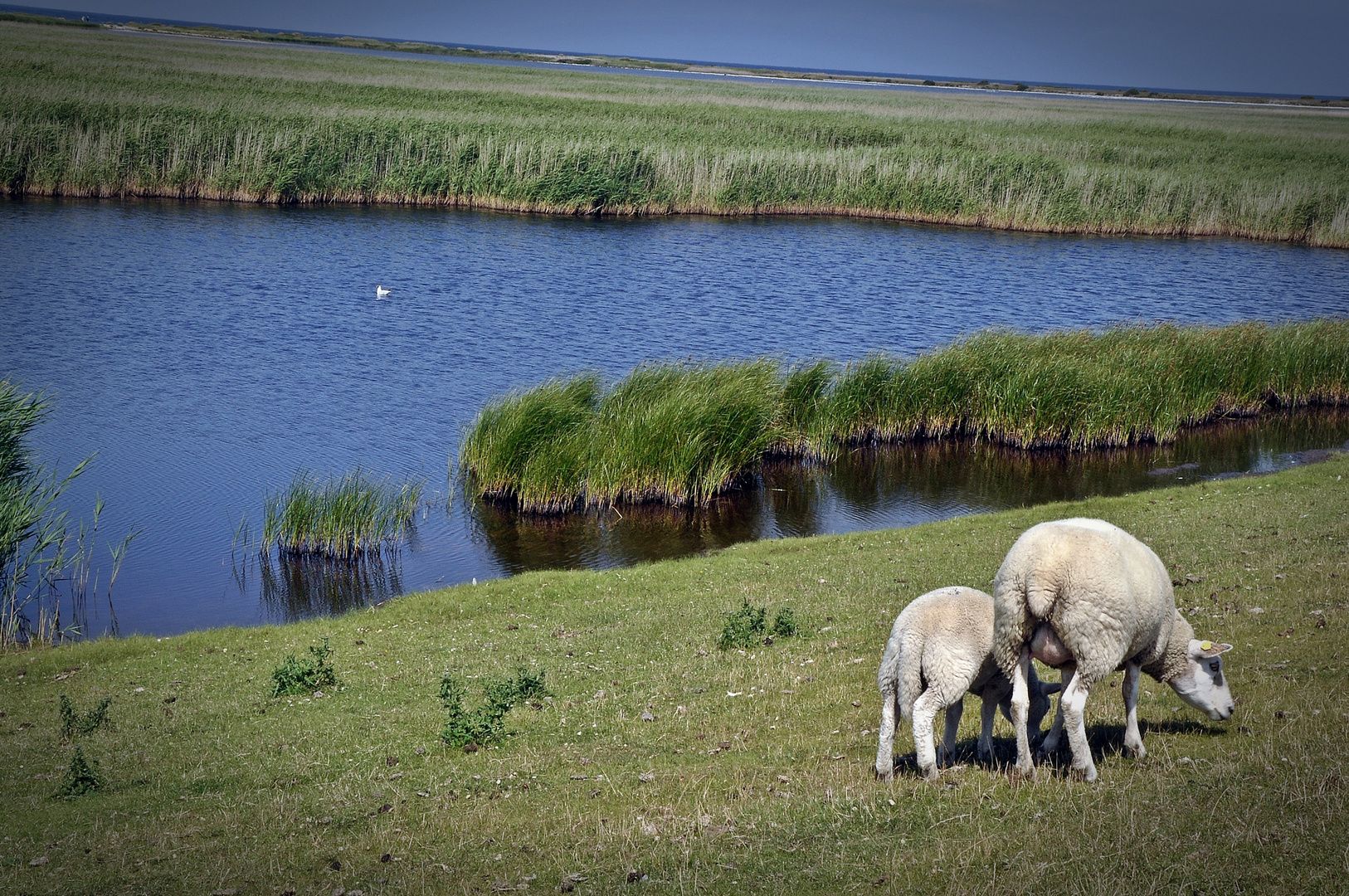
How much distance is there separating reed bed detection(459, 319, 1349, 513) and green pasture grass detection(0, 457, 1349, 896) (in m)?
8.62

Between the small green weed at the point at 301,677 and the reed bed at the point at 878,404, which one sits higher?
the reed bed at the point at 878,404

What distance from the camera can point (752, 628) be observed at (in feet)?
51.8

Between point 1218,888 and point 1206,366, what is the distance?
31.8 m

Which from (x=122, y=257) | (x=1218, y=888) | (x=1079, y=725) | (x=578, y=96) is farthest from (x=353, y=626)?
(x=578, y=96)

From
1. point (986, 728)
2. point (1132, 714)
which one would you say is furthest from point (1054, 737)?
point (1132, 714)

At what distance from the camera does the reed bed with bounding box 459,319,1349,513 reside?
27719mm

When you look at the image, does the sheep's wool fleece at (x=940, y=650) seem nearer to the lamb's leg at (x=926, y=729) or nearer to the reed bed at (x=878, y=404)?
the lamb's leg at (x=926, y=729)

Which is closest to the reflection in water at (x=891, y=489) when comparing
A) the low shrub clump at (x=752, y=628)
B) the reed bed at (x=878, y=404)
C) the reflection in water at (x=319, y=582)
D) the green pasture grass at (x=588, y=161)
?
the reed bed at (x=878, y=404)

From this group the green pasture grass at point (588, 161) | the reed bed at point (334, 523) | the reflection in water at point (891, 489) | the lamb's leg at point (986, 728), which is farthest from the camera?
the green pasture grass at point (588, 161)

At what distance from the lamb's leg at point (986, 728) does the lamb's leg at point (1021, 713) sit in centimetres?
68

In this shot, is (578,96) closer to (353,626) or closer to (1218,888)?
(353,626)

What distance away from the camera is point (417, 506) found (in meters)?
26.8

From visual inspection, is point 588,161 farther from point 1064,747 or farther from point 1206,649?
point 1206,649

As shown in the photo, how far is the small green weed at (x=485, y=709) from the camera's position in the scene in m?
12.0
